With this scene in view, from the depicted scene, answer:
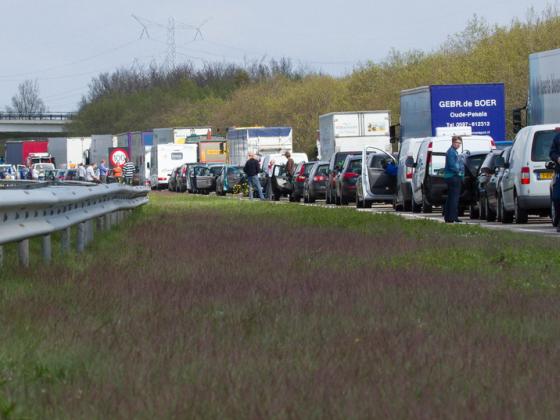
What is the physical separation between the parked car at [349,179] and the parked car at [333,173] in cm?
121

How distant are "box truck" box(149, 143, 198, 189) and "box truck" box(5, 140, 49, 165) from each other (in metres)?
45.5

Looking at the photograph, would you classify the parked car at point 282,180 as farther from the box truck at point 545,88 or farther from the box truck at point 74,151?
the box truck at point 74,151

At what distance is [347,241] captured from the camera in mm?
18422

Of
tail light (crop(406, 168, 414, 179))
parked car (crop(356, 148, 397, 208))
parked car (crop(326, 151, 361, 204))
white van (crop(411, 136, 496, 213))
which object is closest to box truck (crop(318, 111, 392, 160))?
parked car (crop(326, 151, 361, 204))

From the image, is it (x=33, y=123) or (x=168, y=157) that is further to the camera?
(x=33, y=123)

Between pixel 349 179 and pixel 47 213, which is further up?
pixel 47 213

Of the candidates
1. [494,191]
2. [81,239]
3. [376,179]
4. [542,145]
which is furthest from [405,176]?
[81,239]

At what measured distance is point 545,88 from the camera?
119 ft

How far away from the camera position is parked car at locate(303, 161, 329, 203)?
5428 centimetres

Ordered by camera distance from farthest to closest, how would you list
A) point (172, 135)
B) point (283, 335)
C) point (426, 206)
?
point (172, 135), point (426, 206), point (283, 335)

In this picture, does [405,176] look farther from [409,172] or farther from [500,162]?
[500,162]

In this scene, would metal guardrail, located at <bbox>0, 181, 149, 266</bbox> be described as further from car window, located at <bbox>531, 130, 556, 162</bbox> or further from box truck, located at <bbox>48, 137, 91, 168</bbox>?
box truck, located at <bbox>48, 137, 91, 168</bbox>

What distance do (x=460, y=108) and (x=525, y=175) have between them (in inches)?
741

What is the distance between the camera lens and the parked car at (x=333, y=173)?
50.4 metres
